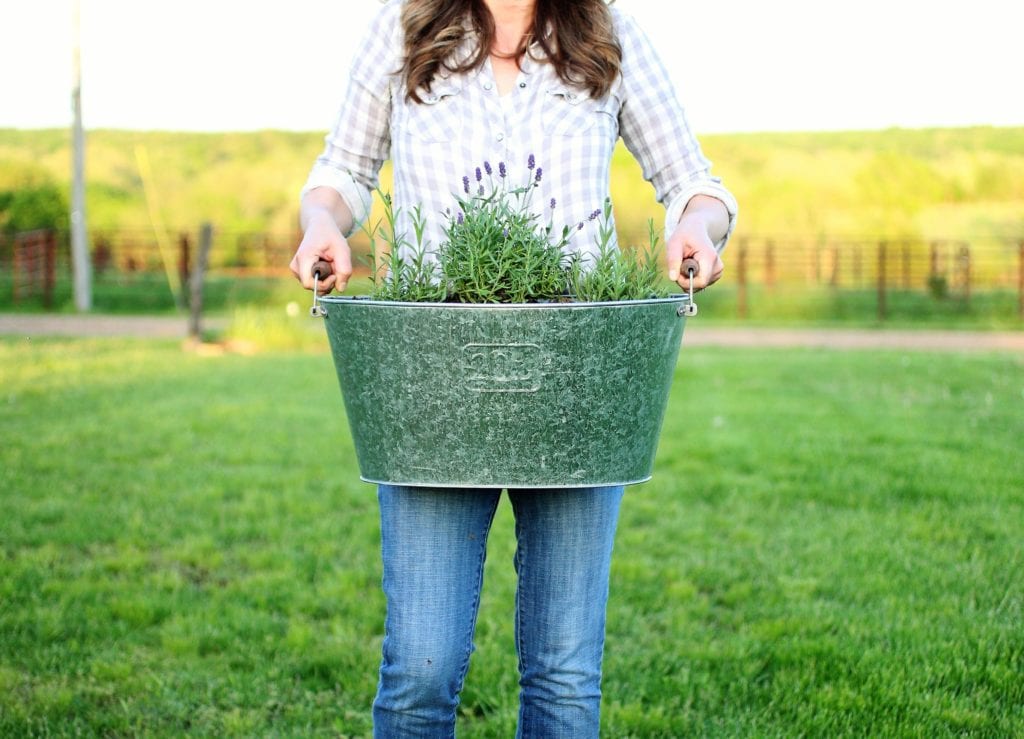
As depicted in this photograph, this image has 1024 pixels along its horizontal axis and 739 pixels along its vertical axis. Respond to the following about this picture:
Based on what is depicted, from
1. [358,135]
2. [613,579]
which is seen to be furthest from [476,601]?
[613,579]

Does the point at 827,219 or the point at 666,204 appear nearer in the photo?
the point at 666,204

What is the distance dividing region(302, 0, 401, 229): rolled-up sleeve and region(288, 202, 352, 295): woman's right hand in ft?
0.74

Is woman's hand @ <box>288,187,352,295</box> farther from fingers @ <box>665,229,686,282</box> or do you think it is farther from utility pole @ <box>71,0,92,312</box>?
utility pole @ <box>71,0,92,312</box>

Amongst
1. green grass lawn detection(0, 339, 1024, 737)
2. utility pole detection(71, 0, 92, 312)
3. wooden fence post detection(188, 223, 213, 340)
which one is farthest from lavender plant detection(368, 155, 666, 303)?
utility pole detection(71, 0, 92, 312)

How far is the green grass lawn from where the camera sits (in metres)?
3.07

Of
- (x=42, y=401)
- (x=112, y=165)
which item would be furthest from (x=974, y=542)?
(x=112, y=165)

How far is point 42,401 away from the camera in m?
8.13

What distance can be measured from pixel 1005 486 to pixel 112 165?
158 ft

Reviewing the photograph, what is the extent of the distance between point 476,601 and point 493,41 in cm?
101

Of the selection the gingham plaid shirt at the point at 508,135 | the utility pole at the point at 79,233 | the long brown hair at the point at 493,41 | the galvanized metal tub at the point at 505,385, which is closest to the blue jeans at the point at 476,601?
the galvanized metal tub at the point at 505,385

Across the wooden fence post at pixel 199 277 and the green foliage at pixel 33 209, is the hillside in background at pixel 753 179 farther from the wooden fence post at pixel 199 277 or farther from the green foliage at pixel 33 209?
the wooden fence post at pixel 199 277

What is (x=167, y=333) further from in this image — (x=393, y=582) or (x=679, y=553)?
(x=393, y=582)

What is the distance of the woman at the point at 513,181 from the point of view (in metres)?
1.94

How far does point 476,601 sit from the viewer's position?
6.64 feet
